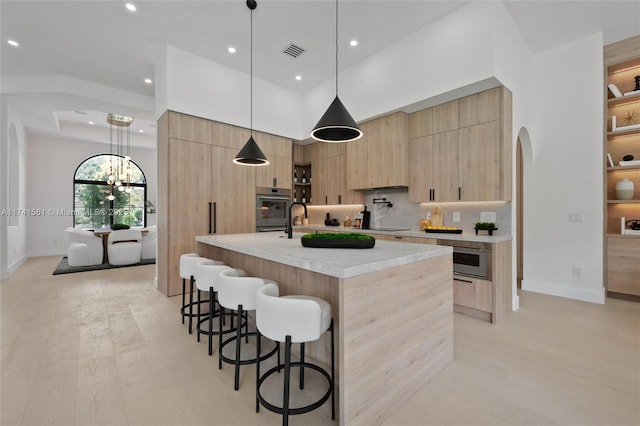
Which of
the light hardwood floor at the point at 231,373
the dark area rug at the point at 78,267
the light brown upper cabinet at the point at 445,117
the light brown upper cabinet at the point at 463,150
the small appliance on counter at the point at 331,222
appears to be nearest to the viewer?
the light hardwood floor at the point at 231,373

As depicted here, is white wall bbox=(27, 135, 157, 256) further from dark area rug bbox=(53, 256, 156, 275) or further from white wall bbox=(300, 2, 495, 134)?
white wall bbox=(300, 2, 495, 134)

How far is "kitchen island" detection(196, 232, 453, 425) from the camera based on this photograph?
151cm

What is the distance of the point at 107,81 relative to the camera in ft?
16.1

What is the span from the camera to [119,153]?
349 inches

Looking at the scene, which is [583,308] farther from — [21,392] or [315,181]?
[21,392]

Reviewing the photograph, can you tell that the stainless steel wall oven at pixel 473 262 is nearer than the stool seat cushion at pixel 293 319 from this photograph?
No

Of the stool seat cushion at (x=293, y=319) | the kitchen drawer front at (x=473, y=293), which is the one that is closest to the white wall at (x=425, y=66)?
the kitchen drawer front at (x=473, y=293)

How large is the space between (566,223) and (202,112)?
217 inches

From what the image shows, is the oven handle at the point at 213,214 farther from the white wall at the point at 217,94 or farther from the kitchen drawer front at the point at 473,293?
the kitchen drawer front at the point at 473,293

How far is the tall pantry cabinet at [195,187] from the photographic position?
13.4 ft

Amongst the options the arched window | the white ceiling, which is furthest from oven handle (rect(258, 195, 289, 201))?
the arched window

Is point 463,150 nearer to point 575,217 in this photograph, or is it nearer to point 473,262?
point 473,262

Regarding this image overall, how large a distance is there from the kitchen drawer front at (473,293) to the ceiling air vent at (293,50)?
12.5ft

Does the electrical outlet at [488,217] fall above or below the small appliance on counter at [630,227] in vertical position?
above
